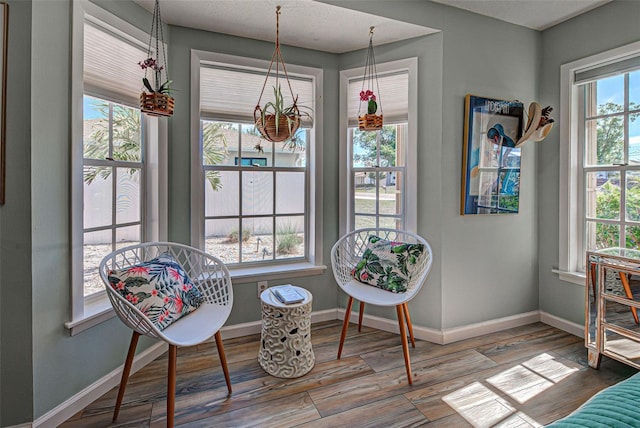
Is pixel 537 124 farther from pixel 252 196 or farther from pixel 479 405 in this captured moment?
pixel 252 196

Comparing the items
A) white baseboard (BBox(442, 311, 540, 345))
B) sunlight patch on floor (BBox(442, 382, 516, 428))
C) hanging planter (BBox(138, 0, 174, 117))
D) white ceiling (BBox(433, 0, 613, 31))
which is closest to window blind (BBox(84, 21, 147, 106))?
hanging planter (BBox(138, 0, 174, 117))

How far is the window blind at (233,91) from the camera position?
246cm

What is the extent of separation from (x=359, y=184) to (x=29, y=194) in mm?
2171

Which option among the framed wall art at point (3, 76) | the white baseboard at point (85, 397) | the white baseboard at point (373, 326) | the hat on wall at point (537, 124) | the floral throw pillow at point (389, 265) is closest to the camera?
the framed wall art at point (3, 76)

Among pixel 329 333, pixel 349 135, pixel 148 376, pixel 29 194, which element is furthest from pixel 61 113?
pixel 329 333

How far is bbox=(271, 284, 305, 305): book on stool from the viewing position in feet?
6.67

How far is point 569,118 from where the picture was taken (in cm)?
257

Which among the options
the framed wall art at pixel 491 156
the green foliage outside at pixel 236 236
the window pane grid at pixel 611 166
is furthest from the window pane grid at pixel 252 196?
the window pane grid at pixel 611 166

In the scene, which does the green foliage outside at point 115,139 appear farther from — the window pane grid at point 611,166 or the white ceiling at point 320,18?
the window pane grid at point 611,166

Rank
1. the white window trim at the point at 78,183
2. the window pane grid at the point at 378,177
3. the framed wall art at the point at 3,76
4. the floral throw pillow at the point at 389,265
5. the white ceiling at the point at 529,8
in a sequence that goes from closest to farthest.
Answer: the framed wall art at the point at 3,76
the white window trim at the point at 78,183
the floral throw pillow at the point at 389,265
the white ceiling at the point at 529,8
the window pane grid at the point at 378,177

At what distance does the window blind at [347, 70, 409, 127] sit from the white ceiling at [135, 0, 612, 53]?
28cm

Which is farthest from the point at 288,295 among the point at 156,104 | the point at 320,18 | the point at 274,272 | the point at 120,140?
the point at 320,18

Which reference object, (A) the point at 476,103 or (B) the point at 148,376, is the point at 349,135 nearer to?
(A) the point at 476,103

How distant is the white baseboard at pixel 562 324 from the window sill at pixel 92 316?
3.36 m
